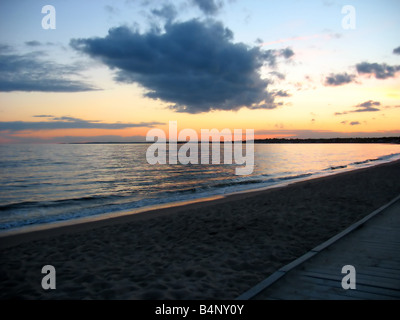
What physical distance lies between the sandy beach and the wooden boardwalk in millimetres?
707

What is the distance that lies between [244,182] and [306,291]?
21.3m

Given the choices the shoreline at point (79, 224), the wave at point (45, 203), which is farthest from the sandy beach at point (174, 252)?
the wave at point (45, 203)

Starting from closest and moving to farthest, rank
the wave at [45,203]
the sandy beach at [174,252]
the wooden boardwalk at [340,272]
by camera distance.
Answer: the wooden boardwalk at [340,272], the sandy beach at [174,252], the wave at [45,203]

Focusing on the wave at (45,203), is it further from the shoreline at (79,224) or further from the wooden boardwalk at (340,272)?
the wooden boardwalk at (340,272)

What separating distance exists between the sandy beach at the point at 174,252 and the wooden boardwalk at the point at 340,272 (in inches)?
27.8

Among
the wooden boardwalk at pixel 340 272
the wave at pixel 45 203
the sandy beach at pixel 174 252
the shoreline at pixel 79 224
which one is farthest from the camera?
the wave at pixel 45 203

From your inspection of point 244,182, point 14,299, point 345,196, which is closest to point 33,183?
point 244,182

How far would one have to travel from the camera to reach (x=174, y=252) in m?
7.29

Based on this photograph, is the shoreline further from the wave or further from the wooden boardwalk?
the wooden boardwalk

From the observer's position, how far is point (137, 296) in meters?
4.90

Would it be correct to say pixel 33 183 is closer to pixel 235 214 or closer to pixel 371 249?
pixel 235 214

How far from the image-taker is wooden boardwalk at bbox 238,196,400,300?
432 centimetres

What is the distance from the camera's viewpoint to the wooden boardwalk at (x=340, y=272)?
432cm
